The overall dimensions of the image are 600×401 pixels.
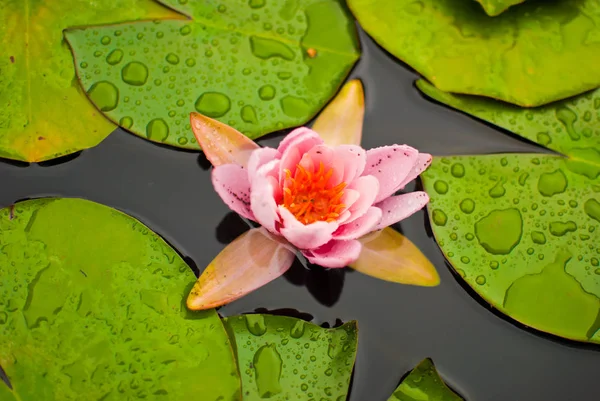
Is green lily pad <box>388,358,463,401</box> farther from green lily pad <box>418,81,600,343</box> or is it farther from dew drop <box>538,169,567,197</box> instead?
dew drop <box>538,169,567,197</box>

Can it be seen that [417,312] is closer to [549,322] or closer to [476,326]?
[476,326]

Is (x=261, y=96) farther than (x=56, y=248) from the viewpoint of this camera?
Yes

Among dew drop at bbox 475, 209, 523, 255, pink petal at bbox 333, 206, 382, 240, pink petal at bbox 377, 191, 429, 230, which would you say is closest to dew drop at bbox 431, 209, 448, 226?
dew drop at bbox 475, 209, 523, 255

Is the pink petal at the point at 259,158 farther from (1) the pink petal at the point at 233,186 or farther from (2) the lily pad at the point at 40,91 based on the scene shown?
(2) the lily pad at the point at 40,91

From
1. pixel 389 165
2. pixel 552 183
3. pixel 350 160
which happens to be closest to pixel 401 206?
pixel 389 165

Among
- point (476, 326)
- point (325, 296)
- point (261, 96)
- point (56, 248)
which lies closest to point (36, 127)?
point (56, 248)

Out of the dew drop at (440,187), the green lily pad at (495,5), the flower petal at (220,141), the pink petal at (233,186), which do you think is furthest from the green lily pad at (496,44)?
the pink petal at (233,186)

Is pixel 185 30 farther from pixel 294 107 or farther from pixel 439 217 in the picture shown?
pixel 439 217
